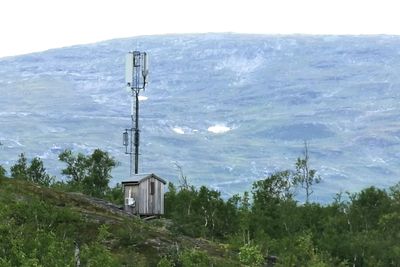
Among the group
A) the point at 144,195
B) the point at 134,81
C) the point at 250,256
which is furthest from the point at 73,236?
the point at 134,81

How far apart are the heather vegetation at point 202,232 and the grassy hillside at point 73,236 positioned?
0.04m

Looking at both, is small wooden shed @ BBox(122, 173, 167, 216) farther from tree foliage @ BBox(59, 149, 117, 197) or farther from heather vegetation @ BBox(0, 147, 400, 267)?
tree foliage @ BBox(59, 149, 117, 197)

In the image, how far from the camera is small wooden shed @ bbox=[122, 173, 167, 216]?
51.8 m

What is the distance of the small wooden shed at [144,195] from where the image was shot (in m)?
51.8

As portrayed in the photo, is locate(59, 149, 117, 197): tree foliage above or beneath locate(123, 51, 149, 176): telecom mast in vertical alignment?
beneath

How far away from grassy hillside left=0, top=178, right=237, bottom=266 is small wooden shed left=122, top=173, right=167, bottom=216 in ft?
19.3

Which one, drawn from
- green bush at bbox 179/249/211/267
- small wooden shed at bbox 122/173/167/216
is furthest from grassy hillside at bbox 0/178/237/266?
small wooden shed at bbox 122/173/167/216

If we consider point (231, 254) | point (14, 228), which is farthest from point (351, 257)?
point (14, 228)

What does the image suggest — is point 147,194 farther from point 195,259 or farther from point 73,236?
point 195,259

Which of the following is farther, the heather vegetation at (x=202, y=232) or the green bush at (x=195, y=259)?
the green bush at (x=195, y=259)

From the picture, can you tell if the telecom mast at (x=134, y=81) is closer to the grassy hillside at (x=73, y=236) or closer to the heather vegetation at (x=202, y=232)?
the heather vegetation at (x=202, y=232)

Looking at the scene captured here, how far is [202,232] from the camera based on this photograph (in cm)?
4419

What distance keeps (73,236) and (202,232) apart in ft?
35.9

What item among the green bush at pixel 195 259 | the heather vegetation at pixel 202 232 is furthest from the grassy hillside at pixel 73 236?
the green bush at pixel 195 259
